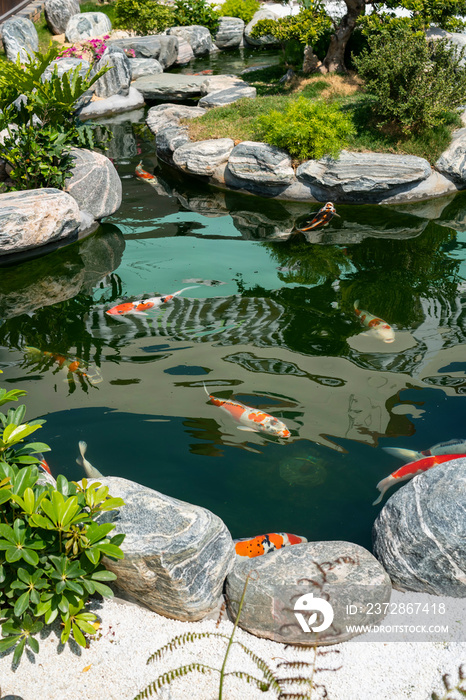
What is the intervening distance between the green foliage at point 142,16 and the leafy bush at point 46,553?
20457 mm

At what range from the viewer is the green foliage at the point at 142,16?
20.0 m

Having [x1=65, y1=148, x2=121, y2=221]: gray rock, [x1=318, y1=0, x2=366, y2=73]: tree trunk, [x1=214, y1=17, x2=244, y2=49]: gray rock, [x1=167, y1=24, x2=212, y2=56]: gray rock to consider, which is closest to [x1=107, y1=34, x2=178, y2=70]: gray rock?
[x1=167, y1=24, x2=212, y2=56]: gray rock

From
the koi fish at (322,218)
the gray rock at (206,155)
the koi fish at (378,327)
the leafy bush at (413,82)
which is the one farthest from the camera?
the gray rock at (206,155)

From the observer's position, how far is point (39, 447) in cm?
374

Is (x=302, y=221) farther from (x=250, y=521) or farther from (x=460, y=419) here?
(x=250, y=521)

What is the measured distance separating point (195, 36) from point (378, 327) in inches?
706

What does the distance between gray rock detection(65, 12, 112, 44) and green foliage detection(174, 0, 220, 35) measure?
9.72ft

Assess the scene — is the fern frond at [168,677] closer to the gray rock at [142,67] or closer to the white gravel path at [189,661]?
the white gravel path at [189,661]

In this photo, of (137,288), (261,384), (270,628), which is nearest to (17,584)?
(270,628)

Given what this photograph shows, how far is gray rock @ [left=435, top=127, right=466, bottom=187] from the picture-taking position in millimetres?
9852

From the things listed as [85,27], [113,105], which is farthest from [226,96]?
[85,27]

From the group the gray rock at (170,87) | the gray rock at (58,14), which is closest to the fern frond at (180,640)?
the gray rock at (170,87)

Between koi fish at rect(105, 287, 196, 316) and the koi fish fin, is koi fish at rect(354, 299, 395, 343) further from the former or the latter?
koi fish at rect(105, 287, 196, 316)

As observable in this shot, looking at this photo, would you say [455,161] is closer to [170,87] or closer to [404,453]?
[404,453]
